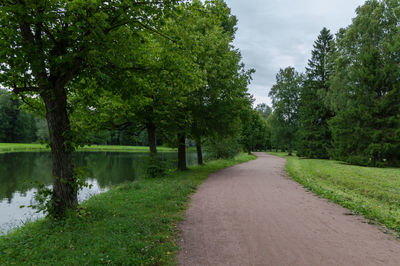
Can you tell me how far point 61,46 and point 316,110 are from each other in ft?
105

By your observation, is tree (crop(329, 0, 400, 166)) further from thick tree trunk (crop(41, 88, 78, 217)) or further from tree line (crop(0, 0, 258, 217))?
thick tree trunk (crop(41, 88, 78, 217))

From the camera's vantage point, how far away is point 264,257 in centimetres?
399

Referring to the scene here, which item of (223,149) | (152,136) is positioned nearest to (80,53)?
(152,136)

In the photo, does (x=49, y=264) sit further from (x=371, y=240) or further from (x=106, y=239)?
(x=371, y=240)

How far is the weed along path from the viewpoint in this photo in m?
3.98

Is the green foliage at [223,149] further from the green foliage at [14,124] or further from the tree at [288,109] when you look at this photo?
the green foliage at [14,124]

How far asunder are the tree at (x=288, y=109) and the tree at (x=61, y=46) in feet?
122

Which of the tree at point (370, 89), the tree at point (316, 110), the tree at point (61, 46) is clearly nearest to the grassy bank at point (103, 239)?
the tree at point (61, 46)

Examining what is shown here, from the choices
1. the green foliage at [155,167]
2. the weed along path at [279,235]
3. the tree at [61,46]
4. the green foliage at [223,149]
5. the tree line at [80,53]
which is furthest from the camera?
the green foliage at [223,149]

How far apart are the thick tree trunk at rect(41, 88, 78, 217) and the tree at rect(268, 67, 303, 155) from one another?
124ft

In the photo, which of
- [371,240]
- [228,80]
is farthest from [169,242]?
[228,80]

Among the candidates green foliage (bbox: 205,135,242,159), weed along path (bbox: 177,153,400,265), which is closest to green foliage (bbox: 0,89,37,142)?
green foliage (bbox: 205,135,242,159)

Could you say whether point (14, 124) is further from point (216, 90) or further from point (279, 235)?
point (279, 235)

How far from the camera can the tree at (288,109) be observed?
3972 centimetres
